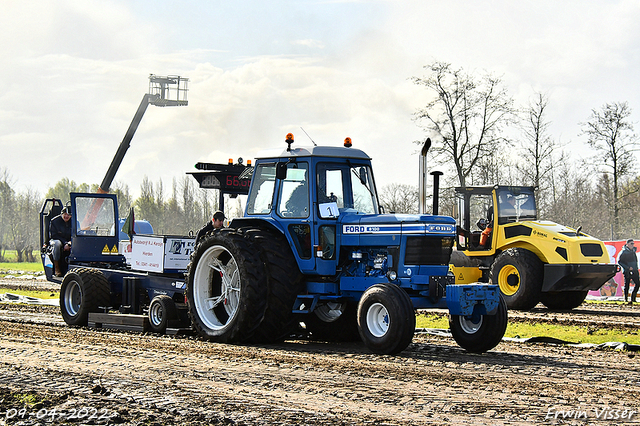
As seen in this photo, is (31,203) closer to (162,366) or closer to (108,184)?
(108,184)

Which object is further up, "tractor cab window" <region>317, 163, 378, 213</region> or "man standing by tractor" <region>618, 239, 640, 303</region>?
"tractor cab window" <region>317, 163, 378, 213</region>

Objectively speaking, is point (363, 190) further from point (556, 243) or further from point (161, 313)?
point (556, 243)

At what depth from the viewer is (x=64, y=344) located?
10.1m

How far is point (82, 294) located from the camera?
12789mm

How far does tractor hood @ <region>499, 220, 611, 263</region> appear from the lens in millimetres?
15734

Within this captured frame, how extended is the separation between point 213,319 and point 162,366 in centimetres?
276

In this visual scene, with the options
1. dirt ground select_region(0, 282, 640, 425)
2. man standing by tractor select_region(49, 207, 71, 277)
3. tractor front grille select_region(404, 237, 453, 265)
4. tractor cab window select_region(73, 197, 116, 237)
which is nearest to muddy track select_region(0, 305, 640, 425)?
dirt ground select_region(0, 282, 640, 425)

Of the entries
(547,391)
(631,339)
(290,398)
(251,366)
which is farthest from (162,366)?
(631,339)

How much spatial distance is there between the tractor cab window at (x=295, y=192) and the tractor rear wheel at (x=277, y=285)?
456mm

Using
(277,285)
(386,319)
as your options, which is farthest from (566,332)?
(277,285)

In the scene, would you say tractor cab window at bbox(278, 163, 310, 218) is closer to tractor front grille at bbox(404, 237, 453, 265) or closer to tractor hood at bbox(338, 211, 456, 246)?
tractor hood at bbox(338, 211, 456, 246)

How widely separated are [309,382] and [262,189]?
163 inches

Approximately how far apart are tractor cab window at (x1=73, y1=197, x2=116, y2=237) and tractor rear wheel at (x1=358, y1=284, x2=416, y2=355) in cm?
735

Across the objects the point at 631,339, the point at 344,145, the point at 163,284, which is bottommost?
the point at 631,339
